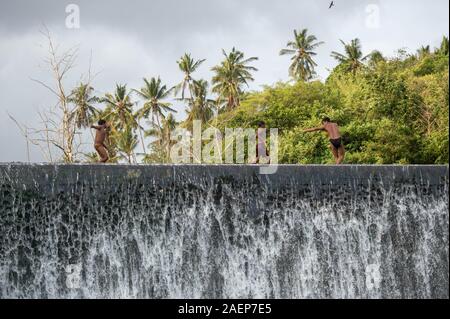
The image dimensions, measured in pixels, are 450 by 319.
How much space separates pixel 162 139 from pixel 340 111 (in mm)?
13553

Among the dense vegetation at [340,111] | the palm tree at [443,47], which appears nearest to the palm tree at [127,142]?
the dense vegetation at [340,111]

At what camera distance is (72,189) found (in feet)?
30.6

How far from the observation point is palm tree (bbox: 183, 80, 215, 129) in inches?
1401

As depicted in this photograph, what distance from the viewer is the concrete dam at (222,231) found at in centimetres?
930

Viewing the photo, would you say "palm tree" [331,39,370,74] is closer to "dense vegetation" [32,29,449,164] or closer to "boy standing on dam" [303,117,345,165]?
"dense vegetation" [32,29,449,164]

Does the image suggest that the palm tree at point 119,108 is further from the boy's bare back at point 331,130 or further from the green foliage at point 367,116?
the boy's bare back at point 331,130

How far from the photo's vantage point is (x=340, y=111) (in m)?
22.6

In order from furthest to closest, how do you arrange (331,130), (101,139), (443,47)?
(443,47)
(331,130)
(101,139)

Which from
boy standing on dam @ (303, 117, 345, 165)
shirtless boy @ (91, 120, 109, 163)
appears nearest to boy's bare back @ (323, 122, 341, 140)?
boy standing on dam @ (303, 117, 345, 165)

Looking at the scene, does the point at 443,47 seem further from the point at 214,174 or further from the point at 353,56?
the point at 214,174

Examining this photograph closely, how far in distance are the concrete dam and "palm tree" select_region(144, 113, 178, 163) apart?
2202 centimetres

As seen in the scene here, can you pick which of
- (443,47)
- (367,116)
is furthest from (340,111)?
(443,47)
